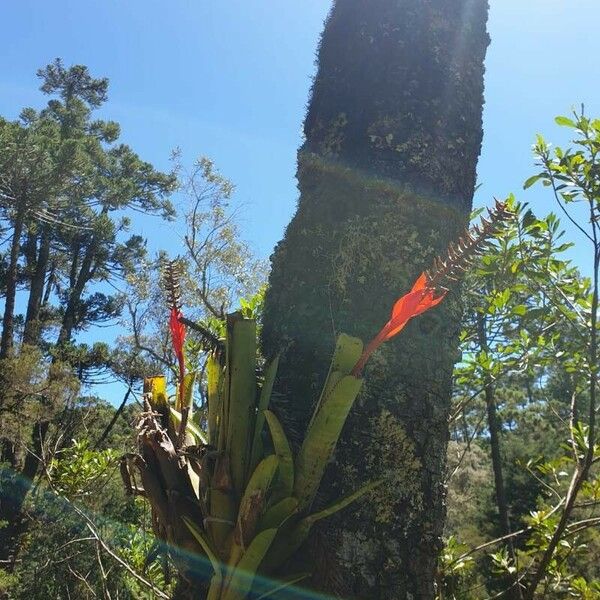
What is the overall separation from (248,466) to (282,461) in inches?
2.8

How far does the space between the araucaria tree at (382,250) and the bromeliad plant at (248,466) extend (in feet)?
0.26

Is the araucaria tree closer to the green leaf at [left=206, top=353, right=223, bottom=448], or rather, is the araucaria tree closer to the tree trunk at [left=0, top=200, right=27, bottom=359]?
the green leaf at [left=206, top=353, right=223, bottom=448]

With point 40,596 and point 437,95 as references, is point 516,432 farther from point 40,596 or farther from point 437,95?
point 437,95

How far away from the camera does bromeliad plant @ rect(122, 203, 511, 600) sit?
3.42 ft

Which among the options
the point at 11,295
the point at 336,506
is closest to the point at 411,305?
the point at 336,506

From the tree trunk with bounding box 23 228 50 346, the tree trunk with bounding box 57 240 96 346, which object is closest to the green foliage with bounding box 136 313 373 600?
the tree trunk with bounding box 23 228 50 346

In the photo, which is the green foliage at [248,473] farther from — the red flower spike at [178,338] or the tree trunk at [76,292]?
the tree trunk at [76,292]

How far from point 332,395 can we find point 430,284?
27cm

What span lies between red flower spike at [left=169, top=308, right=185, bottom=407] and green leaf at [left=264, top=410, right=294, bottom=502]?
29cm

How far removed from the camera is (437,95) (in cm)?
145

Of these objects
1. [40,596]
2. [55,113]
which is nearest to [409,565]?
[40,596]

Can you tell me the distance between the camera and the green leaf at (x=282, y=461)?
109 centimetres

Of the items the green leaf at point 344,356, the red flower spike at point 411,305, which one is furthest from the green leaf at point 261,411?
the red flower spike at point 411,305

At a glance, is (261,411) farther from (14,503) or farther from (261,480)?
(14,503)
